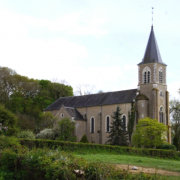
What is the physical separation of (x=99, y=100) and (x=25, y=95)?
16.9m

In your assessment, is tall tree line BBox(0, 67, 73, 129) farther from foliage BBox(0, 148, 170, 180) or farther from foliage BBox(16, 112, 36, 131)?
foliage BBox(0, 148, 170, 180)

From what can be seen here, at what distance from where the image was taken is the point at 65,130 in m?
50.9

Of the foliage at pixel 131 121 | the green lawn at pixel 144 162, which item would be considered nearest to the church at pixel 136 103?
the foliage at pixel 131 121

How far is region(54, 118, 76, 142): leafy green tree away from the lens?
49659 mm

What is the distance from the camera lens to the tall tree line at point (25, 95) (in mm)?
61844

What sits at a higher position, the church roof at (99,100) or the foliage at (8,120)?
the church roof at (99,100)

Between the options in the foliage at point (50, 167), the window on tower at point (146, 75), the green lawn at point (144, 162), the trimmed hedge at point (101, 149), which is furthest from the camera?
the window on tower at point (146, 75)

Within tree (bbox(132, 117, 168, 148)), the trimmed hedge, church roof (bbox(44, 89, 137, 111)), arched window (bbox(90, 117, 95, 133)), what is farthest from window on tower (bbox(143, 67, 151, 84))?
the trimmed hedge

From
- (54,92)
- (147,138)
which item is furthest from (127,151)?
(54,92)

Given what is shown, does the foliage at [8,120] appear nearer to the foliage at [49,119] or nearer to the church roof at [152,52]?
the foliage at [49,119]

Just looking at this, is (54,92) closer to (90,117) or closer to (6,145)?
(90,117)

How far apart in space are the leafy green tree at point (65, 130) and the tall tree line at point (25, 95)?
8.82 metres

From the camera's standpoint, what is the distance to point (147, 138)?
42844 mm

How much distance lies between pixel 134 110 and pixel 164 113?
5069mm
